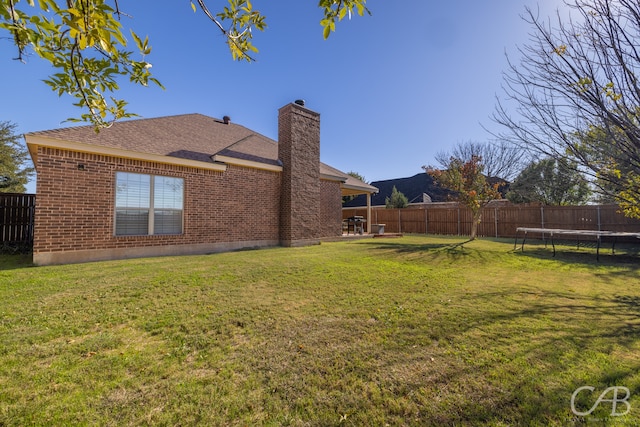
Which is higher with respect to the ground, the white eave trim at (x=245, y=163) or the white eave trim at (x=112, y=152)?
the white eave trim at (x=245, y=163)

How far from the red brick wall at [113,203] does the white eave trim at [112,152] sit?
0.50 ft

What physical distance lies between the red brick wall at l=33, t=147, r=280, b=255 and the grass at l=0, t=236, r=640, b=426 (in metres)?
1.77

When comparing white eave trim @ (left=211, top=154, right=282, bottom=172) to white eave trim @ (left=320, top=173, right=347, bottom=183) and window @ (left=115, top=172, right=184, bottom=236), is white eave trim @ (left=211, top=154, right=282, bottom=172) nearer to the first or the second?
window @ (left=115, top=172, right=184, bottom=236)

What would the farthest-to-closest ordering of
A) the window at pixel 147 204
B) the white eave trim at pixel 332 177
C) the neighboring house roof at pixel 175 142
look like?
the white eave trim at pixel 332 177
the window at pixel 147 204
the neighboring house roof at pixel 175 142

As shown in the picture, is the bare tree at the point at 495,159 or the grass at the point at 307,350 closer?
the grass at the point at 307,350

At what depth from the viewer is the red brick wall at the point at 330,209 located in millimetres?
12586

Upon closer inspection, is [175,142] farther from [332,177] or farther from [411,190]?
[411,190]

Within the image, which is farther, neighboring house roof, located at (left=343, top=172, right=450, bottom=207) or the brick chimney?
neighboring house roof, located at (left=343, top=172, right=450, bottom=207)

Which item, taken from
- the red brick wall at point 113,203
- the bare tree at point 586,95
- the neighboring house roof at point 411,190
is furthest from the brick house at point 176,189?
the neighboring house roof at point 411,190

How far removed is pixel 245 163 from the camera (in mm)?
9867

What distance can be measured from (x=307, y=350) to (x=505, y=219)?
18.9m

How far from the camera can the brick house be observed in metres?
6.71

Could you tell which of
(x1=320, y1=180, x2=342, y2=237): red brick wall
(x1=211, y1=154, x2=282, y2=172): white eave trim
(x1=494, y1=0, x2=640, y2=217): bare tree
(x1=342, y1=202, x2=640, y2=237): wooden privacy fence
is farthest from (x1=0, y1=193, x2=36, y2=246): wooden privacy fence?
(x1=342, y1=202, x2=640, y2=237): wooden privacy fence

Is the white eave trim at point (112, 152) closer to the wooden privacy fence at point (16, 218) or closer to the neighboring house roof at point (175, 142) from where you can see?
the neighboring house roof at point (175, 142)
